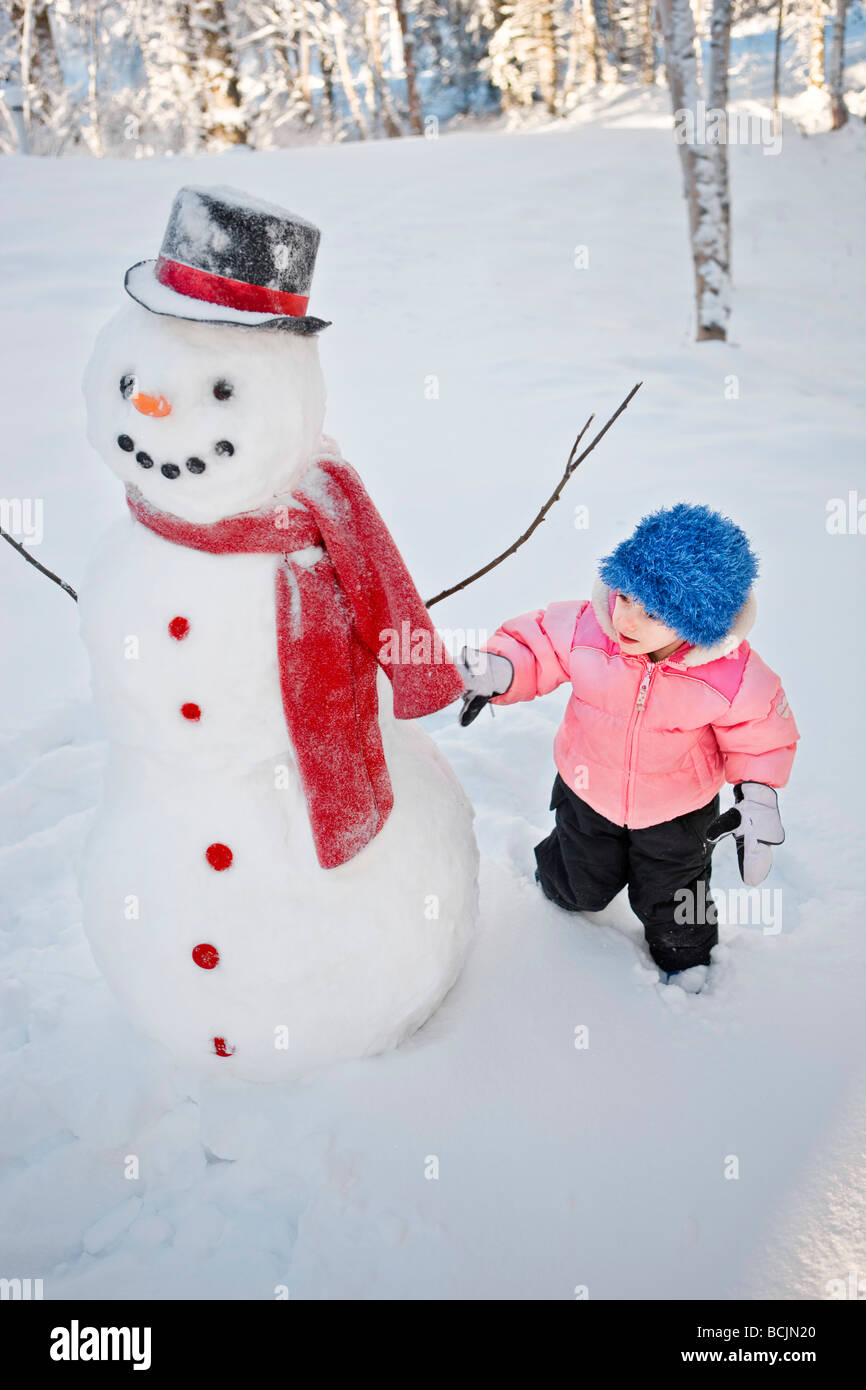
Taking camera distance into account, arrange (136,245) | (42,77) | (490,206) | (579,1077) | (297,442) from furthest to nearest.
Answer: (42,77) < (490,206) < (136,245) < (579,1077) < (297,442)

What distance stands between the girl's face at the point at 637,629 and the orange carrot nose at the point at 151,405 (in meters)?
1.00

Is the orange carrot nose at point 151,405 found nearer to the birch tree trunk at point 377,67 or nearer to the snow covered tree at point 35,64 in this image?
the snow covered tree at point 35,64

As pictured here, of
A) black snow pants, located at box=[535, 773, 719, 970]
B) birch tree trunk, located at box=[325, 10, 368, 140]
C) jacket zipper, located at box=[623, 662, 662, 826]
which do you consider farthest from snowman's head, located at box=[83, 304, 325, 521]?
birch tree trunk, located at box=[325, 10, 368, 140]

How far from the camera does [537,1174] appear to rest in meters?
2.02

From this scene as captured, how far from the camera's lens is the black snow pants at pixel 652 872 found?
2.39 m

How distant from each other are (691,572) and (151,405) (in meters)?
1.08

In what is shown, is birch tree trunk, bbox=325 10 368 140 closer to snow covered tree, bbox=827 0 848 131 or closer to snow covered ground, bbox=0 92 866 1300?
snow covered tree, bbox=827 0 848 131

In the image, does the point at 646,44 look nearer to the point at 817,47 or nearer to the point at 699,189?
the point at 817,47

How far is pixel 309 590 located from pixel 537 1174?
1.29 metres

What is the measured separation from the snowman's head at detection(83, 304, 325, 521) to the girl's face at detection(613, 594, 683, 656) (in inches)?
30.3

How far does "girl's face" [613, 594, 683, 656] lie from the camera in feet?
6.74

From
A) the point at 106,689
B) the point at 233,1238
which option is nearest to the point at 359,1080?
the point at 233,1238

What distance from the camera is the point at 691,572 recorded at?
197 centimetres

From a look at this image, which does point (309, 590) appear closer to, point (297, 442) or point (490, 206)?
point (297, 442)
